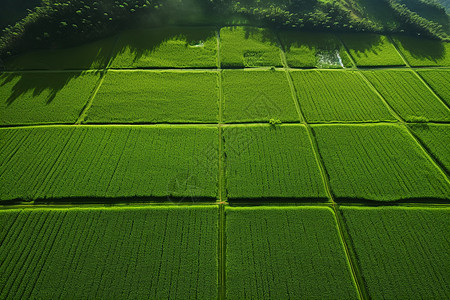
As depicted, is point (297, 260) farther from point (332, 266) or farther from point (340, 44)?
point (340, 44)

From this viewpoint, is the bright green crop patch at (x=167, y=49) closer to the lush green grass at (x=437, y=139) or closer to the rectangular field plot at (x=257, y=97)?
the rectangular field plot at (x=257, y=97)

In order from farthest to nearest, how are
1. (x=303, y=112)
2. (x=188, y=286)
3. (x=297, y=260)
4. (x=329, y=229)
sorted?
(x=303, y=112) < (x=329, y=229) < (x=297, y=260) < (x=188, y=286)

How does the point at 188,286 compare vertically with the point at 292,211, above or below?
below

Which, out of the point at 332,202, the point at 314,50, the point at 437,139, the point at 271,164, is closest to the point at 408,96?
the point at 437,139

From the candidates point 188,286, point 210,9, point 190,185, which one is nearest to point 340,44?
point 210,9

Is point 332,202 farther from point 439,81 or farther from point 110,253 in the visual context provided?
point 439,81

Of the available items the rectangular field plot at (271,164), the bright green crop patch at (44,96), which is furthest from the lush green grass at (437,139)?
the bright green crop patch at (44,96)
